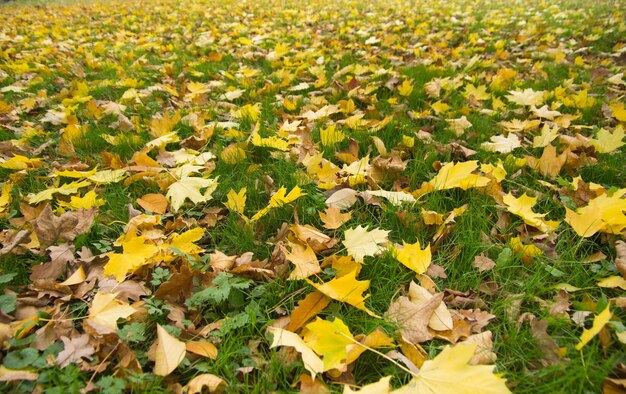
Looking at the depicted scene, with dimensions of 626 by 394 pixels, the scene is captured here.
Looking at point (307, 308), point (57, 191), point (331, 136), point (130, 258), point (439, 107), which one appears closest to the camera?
point (307, 308)

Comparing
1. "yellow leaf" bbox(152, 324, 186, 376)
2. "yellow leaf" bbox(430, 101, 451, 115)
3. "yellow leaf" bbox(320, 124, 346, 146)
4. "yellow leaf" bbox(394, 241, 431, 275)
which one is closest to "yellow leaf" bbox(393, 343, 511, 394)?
"yellow leaf" bbox(394, 241, 431, 275)

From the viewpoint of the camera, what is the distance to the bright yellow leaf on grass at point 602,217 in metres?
1.33

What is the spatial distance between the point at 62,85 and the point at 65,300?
2.81m

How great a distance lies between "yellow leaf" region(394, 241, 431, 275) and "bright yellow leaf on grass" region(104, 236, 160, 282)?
85cm

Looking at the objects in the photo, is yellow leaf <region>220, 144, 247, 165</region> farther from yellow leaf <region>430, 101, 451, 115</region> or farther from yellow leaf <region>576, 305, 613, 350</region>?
yellow leaf <region>576, 305, 613, 350</region>

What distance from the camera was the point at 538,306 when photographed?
1.18 m

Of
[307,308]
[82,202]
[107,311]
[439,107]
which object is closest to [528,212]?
[307,308]

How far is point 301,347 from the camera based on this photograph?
102 centimetres

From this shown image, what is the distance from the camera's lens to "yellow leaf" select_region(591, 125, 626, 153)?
1.80 m

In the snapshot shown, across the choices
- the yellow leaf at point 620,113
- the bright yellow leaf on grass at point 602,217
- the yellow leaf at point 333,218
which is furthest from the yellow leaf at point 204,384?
the yellow leaf at point 620,113

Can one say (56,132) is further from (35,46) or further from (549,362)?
(35,46)

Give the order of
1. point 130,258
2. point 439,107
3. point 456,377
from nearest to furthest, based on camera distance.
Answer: point 456,377 < point 130,258 < point 439,107

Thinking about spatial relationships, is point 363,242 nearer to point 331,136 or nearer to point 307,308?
point 307,308

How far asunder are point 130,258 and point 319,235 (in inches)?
25.8
